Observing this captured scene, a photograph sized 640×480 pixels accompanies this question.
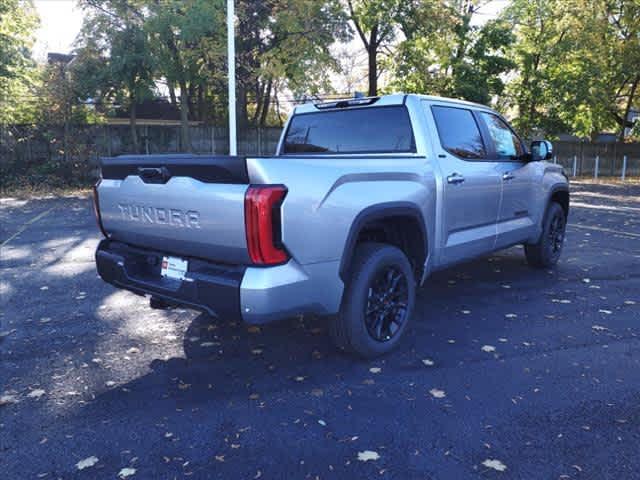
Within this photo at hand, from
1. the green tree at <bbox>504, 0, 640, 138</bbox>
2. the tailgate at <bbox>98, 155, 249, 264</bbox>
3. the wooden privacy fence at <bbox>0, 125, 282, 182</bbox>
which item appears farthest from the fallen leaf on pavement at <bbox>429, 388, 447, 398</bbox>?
the green tree at <bbox>504, 0, 640, 138</bbox>

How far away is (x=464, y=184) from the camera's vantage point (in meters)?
4.60

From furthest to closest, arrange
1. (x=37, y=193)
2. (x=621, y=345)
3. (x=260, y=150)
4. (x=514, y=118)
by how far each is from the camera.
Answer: (x=514, y=118), (x=260, y=150), (x=37, y=193), (x=621, y=345)

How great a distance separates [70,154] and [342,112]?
16.1 meters

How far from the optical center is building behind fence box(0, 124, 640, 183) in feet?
58.3

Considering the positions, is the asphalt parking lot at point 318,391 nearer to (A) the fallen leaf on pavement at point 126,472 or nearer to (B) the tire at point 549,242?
(A) the fallen leaf on pavement at point 126,472

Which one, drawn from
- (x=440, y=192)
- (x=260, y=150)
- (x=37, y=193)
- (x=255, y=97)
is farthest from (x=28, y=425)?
(x=255, y=97)

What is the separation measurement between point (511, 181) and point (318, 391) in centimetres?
324

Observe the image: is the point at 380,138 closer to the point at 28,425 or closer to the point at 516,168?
the point at 516,168

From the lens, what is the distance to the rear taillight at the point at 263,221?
9.53ft

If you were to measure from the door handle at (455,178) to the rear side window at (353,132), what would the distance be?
1.28 ft

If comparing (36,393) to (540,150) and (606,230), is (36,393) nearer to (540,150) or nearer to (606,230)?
(540,150)

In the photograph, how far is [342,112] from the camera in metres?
4.85

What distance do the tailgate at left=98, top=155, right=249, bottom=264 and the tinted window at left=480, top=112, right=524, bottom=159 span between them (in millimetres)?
3307

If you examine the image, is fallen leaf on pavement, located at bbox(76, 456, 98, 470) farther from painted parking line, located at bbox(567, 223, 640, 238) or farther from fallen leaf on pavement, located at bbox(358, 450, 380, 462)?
painted parking line, located at bbox(567, 223, 640, 238)
